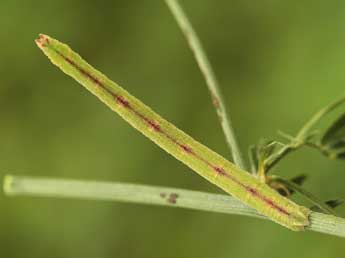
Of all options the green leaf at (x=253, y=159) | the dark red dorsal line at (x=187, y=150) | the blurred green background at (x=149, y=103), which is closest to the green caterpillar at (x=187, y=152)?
the dark red dorsal line at (x=187, y=150)

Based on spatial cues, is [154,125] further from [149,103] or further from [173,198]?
[149,103]

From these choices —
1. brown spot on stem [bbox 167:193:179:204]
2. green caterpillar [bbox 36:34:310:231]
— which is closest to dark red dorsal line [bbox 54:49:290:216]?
green caterpillar [bbox 36:34:310:231]

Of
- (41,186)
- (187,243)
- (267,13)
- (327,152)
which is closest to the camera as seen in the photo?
(41,186)

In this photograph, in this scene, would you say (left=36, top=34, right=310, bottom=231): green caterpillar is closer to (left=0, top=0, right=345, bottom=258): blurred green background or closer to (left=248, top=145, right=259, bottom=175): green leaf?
(left=248, top=145, right=259, bottom=175): green leaf

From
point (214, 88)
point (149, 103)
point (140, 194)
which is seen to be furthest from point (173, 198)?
point (149, 103)

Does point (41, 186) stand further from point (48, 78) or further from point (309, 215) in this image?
point (48, 78)

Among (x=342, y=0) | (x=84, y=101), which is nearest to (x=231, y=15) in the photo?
(x=342, y=0)

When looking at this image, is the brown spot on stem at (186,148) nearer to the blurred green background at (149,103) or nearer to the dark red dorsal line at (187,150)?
the dark red dorsal line at (187,150)
